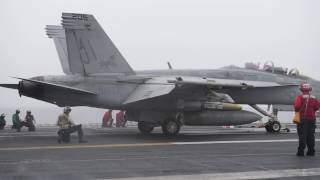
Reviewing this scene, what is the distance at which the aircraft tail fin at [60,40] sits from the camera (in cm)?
2166

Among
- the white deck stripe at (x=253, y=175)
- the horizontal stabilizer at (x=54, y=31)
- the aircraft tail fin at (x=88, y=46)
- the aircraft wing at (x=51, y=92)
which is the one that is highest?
the horizontal stabilizer at (x=54, y=31)

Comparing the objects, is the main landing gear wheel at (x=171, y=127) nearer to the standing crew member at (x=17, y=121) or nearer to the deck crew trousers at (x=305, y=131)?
the deck crew trousers at (x=305, y=131)

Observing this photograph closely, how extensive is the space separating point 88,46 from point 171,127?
421cm

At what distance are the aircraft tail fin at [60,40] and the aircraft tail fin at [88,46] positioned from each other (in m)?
6.46

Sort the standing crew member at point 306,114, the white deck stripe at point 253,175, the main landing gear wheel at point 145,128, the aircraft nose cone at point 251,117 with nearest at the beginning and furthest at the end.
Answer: the white deck stripe at point 253,175, the standing crew member at point 306,114, the aircraft nose cone at point 251,117, the main landing gear wheel at point 145,128

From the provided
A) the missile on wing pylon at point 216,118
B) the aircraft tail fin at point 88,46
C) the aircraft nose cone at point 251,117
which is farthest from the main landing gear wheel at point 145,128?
the aircraft nose cone at point 251,117

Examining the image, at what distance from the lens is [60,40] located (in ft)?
72.1

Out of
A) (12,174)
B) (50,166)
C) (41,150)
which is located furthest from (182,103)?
(12,174)

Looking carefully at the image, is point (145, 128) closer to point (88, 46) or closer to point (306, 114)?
point (88, 46)

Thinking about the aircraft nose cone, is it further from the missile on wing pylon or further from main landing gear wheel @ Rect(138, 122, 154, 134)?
main landing gear wheel @ Rect(138, 122, 154, 134)

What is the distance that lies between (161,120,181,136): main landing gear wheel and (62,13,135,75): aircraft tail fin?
8.91ft

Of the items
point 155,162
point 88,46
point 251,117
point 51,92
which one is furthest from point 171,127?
point 155,162

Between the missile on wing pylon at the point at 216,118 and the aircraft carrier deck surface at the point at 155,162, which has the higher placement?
the missile on wing pylon at the point at 216,118

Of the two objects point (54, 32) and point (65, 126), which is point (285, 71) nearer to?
point (65, 126)
